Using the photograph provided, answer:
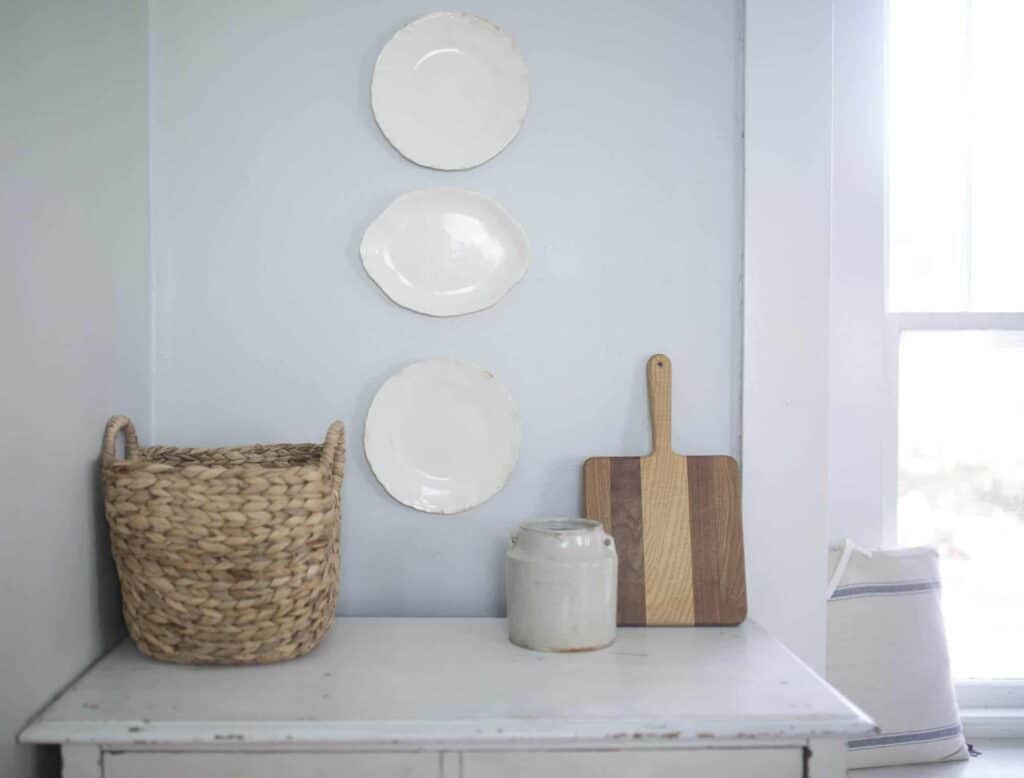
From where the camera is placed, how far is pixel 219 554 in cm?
126

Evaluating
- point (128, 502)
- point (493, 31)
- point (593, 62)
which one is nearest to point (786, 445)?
point (593, 62)

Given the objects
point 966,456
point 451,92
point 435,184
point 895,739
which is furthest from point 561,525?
point 966,456

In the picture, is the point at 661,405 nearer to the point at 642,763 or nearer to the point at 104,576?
the point at 642,763

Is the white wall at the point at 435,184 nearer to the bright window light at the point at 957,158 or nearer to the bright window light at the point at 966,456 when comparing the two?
the bright window light at the point at 957,158

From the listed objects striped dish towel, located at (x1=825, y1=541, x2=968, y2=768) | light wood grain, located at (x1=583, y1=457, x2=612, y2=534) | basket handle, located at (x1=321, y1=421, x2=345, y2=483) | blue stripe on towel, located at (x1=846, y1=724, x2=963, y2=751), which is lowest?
blue stripe on towel, located at (x1=846, y1=724, x2=963, y2=751)

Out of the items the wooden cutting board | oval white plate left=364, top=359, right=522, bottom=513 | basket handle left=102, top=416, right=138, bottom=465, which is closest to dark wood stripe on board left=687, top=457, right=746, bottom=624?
the wooden cutting board

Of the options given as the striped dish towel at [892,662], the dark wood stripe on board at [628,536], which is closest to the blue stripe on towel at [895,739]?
the striped dish towel at [892,662]

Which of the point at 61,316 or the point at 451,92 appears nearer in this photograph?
→ the point at 61,316

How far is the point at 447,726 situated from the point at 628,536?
56 centimetres

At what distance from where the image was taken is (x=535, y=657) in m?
1.37

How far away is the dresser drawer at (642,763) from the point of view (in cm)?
115

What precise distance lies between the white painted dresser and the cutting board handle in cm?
46

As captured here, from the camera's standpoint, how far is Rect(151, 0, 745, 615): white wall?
1.63 meters

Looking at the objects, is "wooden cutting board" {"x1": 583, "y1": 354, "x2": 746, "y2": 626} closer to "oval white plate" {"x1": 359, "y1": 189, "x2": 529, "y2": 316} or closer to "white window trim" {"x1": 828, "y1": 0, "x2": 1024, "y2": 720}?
"oval white plate" {"x1": 359, "y1": 189, "x2": 529, "y2": 316}
